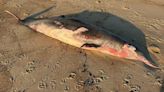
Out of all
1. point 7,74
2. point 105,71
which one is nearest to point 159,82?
point 105,71

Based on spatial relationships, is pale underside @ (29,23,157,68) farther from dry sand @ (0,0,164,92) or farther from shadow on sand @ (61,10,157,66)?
shadow on sand @ (61,10,157,66)

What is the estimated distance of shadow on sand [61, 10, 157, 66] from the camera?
22.7ft

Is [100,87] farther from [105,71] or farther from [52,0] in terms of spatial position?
[52,0]

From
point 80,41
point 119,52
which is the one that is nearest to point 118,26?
point 119,52

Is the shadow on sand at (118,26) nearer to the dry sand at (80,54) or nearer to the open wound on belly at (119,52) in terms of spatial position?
the dry sand at (80,54)

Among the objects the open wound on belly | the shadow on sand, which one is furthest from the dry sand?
the open wound on belly

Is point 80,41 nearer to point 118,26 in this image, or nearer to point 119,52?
point 119,52

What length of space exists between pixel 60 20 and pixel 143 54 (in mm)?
1882

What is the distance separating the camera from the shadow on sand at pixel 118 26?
272 inches

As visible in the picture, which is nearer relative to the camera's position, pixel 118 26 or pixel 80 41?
pixel 80 41

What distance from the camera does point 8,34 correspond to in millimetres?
7203

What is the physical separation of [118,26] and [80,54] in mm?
1207

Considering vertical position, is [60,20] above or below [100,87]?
above

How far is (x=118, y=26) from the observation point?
7.32m
